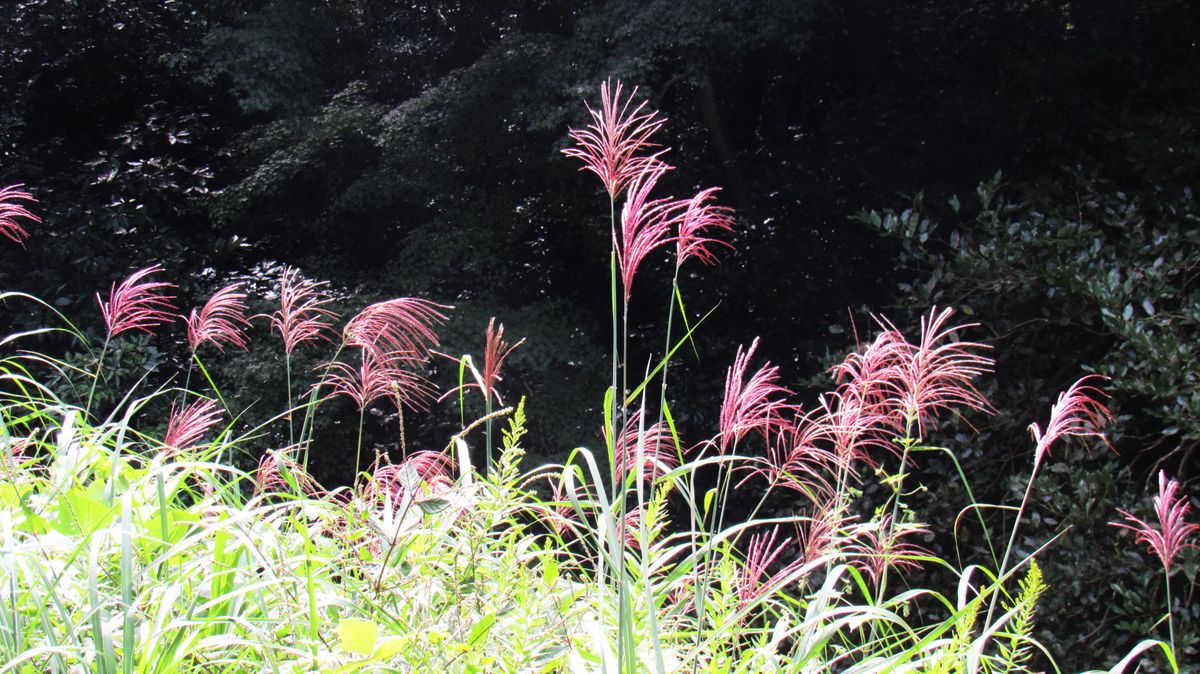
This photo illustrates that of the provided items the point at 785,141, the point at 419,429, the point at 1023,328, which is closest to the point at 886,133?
the point at 785,141

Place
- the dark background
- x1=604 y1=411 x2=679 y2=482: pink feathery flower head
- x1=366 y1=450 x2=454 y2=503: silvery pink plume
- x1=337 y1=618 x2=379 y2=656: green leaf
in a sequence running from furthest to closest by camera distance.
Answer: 1. the dark background
2. x1=366 y1=450 x2=454 y2=503: silvery pink plume
3. x1=604 y1=411 x2=679 y2=482: pink feathery flower head
4. x1=337 y1=618 x2=379 y2=656: green leaf

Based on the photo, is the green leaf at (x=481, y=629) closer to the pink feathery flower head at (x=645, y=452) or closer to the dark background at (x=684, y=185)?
the pink feathery flower head at (x=645, y=452)

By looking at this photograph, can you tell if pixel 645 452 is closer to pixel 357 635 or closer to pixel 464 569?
pixel 464 569

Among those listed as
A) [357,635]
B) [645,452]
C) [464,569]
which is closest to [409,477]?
[464,569]

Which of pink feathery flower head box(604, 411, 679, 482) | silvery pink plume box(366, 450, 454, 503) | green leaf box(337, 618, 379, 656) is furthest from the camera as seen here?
silvery pink plume box(366, 450, 454, 503)

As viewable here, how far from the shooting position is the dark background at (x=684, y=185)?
373cm

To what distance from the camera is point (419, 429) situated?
536 cm

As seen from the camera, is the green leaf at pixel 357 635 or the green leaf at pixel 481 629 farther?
the green leaf at pixel 481 629

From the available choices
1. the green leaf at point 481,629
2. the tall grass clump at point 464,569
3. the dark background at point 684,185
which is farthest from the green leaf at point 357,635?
the dark background at point 684,185

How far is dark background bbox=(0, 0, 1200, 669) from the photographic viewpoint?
3.73 metres

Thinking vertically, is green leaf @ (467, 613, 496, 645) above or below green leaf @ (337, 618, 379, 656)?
below

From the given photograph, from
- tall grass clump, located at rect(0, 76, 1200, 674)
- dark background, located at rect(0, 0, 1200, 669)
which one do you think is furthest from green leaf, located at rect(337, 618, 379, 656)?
dark background, located at rect(0, 0, 1200, 669)

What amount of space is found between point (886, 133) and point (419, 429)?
3.03 meters

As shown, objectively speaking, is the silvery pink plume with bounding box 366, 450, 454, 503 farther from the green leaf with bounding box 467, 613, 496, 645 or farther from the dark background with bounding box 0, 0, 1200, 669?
the dark background with bounding box 0, 0, 1200, 669
